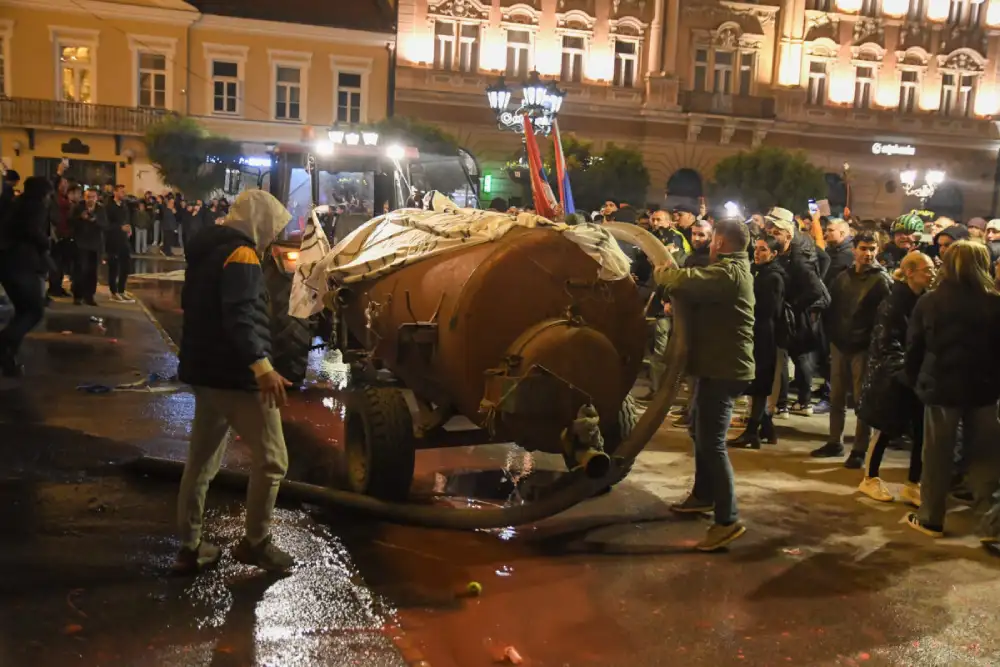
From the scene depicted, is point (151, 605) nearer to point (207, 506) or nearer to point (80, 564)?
point (80, 564)

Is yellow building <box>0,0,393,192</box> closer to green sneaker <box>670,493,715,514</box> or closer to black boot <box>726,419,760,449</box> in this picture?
black boot <box>726,419,760,449</box>

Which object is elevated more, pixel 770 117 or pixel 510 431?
pixel 770 117

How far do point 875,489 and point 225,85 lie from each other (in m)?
33.6

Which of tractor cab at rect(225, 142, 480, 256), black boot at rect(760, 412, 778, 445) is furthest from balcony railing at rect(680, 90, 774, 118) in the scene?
black boot at rect(760, 412, 778, 445)

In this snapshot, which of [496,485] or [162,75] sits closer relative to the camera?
[496,485]

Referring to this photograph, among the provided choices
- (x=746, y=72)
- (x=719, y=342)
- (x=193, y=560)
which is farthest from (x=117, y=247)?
(x=746, y=72)

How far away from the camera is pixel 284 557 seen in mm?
5297

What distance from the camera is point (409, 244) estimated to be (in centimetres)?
659

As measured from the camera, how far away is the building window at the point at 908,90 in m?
39.3

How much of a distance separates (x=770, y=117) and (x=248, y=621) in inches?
1447

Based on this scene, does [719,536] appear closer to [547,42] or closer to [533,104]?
[533,104]

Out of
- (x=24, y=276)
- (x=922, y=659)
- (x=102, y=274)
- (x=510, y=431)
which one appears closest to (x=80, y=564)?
(x=510, y=431)

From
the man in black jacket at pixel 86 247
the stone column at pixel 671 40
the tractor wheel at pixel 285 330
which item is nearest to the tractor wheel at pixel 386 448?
the tractor wheel at pixel 285 330

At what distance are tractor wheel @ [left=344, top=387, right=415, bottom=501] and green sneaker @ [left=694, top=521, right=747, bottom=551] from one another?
197cm
